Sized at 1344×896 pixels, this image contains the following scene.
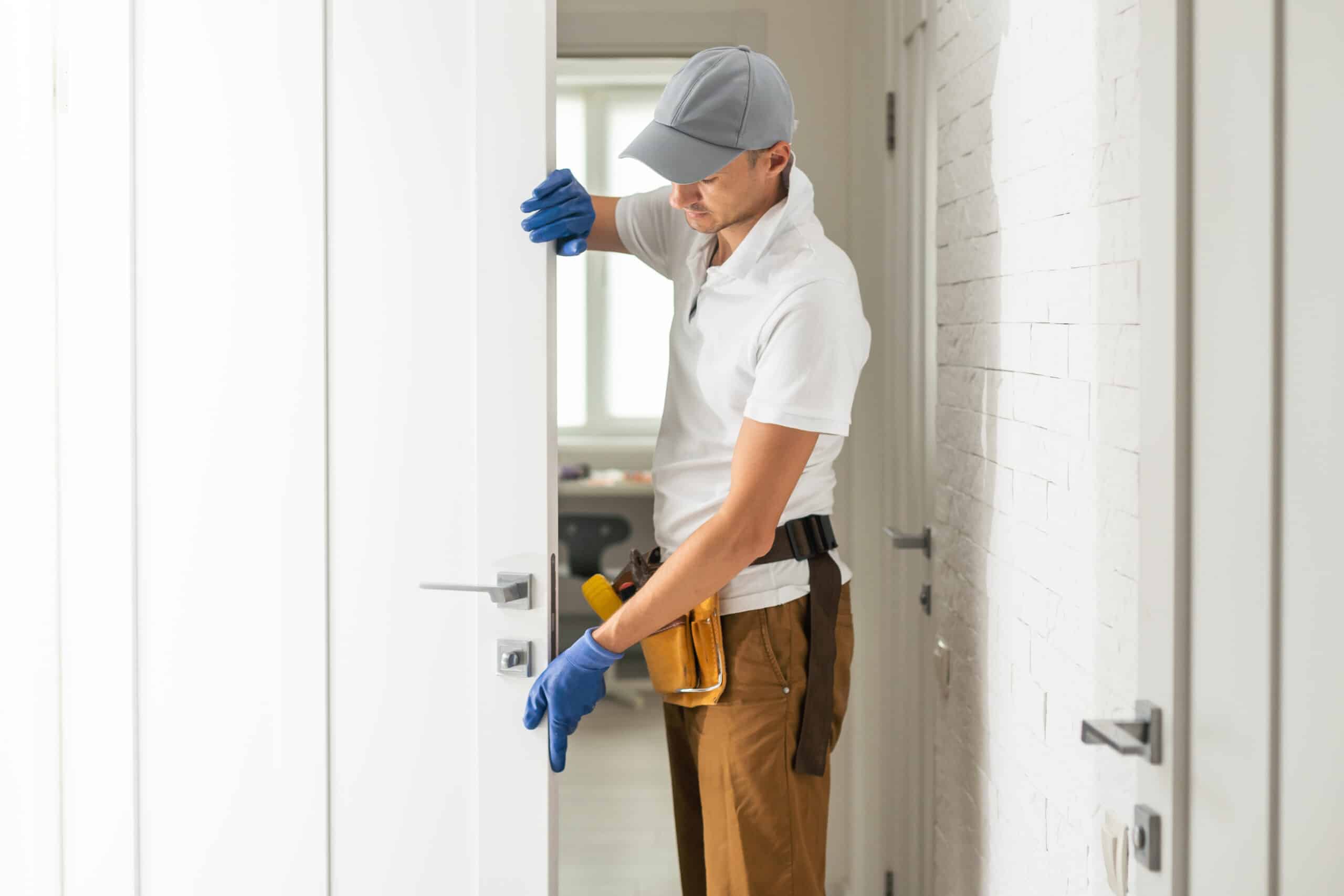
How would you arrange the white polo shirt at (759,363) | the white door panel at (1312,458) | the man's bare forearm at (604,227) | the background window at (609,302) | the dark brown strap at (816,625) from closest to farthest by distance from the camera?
the white door panel at (1312,458), the white polo shirt at (759,363), the dark brown strap at (816,625), the man's bare forearm at (604,227), the background window at (609,302)

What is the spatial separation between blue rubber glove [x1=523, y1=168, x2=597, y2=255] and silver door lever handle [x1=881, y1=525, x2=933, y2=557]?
0.92 metres

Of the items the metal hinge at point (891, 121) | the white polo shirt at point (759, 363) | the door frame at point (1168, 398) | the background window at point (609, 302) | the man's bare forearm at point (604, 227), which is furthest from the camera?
the background window at point (609, 302)

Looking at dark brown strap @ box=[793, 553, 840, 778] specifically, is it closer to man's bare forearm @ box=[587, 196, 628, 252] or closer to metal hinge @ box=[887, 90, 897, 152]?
man's bare forearm @ box=[587, 196, 628, 252]

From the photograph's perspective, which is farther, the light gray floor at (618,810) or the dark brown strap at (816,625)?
the light gray floor at (618,810)

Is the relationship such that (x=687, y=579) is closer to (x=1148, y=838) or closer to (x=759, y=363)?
(x=759, y=363)

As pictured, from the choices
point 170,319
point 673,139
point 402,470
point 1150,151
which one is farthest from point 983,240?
point 170,319

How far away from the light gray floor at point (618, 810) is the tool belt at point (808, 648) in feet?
4.41

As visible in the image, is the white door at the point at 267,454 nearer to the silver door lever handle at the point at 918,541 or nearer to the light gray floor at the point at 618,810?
the silver door lever handle at the point at 918,541

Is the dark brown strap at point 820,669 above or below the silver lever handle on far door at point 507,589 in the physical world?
below

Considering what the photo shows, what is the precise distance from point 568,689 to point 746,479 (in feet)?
1.26

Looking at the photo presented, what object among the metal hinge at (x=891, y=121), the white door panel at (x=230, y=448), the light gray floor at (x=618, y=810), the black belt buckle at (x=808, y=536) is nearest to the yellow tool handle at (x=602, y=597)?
the black belt buckle at (x=808, y=536)

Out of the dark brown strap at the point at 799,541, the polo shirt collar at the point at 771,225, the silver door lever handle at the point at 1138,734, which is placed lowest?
the silver door lever handle at the point at 1138,734

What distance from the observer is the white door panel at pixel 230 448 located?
1.52 meters

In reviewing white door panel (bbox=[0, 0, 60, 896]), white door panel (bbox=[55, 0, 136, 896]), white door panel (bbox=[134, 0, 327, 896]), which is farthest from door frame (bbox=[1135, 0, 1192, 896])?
white door panel (bbox=[0, 0, 60, 896])
